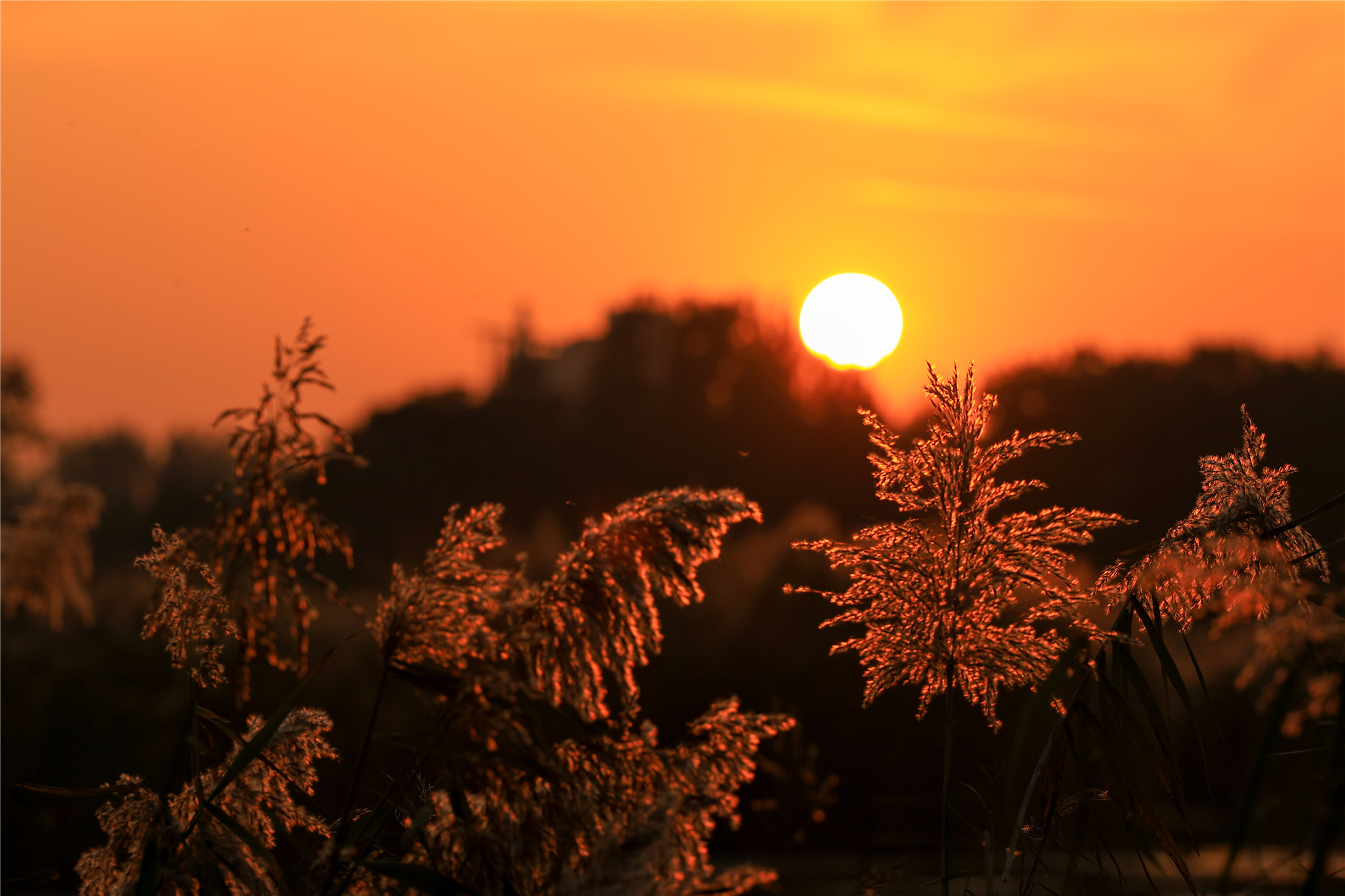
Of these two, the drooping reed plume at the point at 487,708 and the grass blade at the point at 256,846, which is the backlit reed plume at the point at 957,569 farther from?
the grass blade at the point at 256,846

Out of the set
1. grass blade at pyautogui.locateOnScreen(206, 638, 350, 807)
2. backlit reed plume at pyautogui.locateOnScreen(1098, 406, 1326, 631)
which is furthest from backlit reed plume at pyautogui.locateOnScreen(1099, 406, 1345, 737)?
grass blade at pyautogui.locateOnScreen(206, 638, 350, 807)

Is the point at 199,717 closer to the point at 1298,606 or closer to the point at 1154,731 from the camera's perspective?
the point at 1154,731

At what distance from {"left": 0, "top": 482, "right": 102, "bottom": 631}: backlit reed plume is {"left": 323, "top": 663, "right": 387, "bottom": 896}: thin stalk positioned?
7.46 metres

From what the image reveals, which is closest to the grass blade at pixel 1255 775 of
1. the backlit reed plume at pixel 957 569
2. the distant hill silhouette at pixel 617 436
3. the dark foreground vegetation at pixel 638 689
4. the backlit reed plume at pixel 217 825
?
the dark foreground vegetation at pixel 638 689

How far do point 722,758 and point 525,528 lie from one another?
96.7ft

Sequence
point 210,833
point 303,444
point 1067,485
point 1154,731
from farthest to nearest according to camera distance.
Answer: point 1067,485 → point 1154,731 → point 210,833 → point 303,444

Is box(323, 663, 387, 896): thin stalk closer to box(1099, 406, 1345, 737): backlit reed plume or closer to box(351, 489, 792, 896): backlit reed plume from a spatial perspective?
box(351, 489, 792, 896): backlit reed plume

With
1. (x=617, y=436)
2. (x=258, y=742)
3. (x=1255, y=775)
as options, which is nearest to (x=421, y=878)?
(x=258, y=742)

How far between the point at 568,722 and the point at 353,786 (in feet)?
1.27

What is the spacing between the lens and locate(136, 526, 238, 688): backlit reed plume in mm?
2180

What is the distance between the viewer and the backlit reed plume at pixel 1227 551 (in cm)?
235

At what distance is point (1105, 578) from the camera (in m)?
2.46

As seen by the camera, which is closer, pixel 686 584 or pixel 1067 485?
pixel 686 584

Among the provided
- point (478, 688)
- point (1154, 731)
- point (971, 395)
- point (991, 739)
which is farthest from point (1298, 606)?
point (991, 739)
